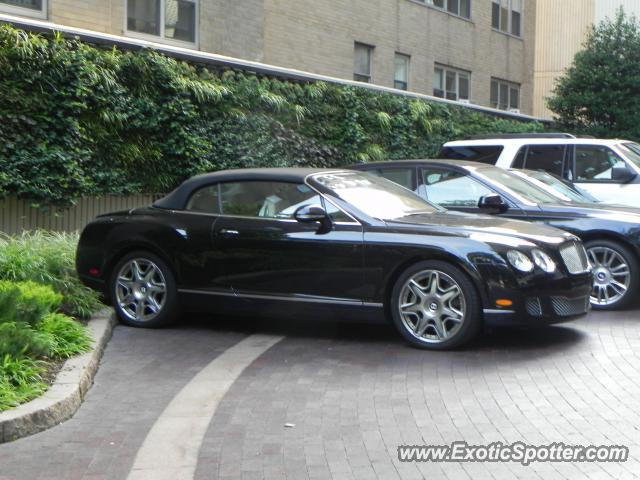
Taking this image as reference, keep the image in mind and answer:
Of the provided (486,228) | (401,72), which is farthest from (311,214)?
(401,72)

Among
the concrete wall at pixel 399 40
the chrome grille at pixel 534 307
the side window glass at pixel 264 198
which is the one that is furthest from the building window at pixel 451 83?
the chrome grille at pixel 534 307

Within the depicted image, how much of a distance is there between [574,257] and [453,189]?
2791mm

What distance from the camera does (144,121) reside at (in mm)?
14773

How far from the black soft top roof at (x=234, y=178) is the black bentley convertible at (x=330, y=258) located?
0.04 feet

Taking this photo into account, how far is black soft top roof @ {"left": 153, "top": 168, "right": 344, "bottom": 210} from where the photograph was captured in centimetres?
942

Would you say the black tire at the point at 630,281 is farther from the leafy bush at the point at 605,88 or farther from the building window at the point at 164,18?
the leafy bush at the point at 605,88

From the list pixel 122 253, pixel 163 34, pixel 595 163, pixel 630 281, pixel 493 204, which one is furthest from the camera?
pixel 163 34

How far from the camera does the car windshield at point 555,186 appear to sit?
39.5 feet

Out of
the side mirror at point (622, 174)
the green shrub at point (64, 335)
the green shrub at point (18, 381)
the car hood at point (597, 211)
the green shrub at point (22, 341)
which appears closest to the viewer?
the green shrub at point (18, 381)

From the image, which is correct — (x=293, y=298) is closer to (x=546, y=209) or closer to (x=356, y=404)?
(x=356, y=404)

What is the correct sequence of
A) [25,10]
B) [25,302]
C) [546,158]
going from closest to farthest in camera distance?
1. [25,302]
2. [546,158]
3. [25,10]

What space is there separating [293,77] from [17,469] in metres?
13.5

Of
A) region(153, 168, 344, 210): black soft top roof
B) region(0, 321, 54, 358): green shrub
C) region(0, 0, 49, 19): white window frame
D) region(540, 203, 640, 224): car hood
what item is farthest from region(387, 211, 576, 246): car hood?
region(0, 0, 49, 19): white window frame

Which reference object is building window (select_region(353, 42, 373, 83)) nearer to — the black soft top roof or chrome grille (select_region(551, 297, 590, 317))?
the black soft top roof
